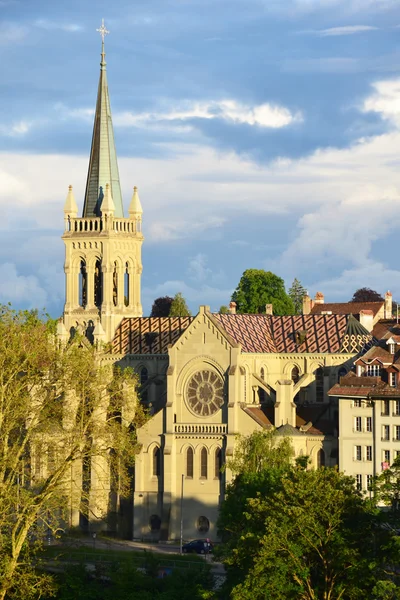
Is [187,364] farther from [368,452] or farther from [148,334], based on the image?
[368,452]

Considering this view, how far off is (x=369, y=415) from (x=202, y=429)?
45.1ft

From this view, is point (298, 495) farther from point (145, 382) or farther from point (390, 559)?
point (145, 382)

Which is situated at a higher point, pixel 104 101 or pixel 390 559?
pixel 104 101

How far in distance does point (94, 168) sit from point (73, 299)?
11.6m

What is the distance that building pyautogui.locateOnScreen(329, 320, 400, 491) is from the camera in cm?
13712

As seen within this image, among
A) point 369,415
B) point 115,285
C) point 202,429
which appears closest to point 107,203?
point 115,285

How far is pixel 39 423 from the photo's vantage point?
107 meters

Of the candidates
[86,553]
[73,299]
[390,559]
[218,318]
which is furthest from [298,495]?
[73,299]

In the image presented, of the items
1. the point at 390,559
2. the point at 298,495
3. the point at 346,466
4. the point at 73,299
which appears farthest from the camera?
the point at 73,299

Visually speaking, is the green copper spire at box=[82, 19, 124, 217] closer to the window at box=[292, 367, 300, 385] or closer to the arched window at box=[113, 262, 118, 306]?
the arched window at box=[113, 262, 118, 306]

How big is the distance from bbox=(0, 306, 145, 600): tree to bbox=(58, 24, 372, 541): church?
105 ft

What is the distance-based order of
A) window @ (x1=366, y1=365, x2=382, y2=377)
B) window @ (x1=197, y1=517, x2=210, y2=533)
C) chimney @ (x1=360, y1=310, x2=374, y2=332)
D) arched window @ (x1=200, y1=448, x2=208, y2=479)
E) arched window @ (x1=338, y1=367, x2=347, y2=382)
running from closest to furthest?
window @ (x1=366, y1=365, x2=382, y2=377) → window @ (x1=197, y1=517, x2=210, y2=533) → arched window @ (x1=200, y1=448, x2=208, y2=479) → arched window @ (x1=338, y1=367, x2=347, y2=382) → chimney @ (x1=360, y1=310, x2=374, y2=332)

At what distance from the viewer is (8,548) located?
107125mm

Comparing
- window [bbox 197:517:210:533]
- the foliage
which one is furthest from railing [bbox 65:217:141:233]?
the foliage
